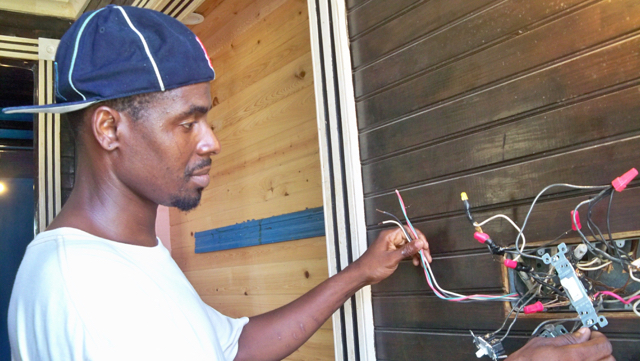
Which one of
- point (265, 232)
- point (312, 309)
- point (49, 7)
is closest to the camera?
point (312, 309)

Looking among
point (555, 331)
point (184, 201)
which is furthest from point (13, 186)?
point (555, 331)

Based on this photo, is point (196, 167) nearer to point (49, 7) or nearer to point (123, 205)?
point (123, 205)

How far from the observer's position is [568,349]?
88 cm

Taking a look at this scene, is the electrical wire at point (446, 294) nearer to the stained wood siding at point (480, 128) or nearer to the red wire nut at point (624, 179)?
the stained wood siding at point (480, 128)

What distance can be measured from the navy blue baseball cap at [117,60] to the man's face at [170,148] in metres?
0.04

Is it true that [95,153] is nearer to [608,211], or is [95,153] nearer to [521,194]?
[521,194]

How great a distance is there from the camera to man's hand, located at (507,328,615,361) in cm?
88

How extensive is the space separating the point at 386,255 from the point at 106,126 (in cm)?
76

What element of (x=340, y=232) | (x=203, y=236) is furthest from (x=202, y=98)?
(x=203, y=236)

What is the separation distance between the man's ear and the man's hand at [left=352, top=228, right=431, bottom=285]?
0.71m

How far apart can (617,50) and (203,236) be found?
8.51ft

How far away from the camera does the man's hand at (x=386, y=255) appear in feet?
4.43

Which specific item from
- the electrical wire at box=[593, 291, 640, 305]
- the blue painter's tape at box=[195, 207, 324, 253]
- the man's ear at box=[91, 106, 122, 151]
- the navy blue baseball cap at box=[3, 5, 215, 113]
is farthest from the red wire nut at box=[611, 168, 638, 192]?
the blue painter's tape at box=[195, 207, 324, 253]

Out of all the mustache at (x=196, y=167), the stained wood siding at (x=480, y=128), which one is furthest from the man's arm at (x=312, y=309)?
the mustache at (x=196, y=167)
